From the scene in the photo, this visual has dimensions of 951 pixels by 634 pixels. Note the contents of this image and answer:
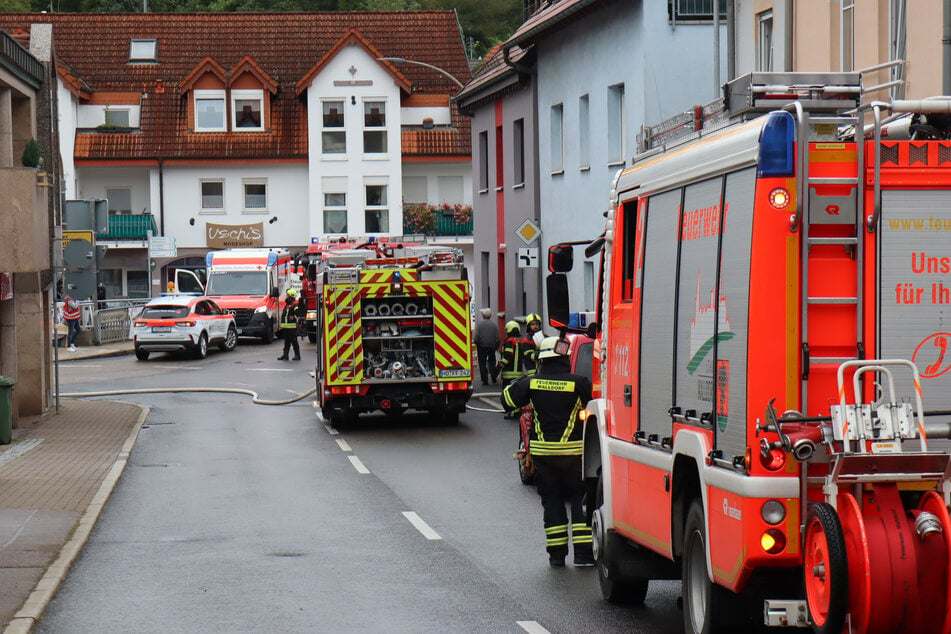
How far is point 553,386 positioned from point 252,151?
50.6 metres

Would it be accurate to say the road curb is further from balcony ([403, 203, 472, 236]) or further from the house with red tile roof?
the house with red tile roof

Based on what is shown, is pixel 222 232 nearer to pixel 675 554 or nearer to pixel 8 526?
pixel 8 526

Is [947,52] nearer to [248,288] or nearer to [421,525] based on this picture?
[421,525]

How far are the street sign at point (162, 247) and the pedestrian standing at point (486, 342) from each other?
1097 inches

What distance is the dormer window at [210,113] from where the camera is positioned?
200 feet

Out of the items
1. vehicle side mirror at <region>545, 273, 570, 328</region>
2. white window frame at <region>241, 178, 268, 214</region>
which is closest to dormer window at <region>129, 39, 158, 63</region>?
white window frame at <region>241, 178, 268, 214</region>

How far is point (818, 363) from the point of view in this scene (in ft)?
22.0

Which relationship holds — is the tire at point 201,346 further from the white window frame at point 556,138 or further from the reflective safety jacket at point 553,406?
the reflective safety jacket at point 553,406

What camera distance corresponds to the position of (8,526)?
44.9 feet

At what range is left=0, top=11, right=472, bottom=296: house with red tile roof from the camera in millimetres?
60250

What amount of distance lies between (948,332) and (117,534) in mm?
8948

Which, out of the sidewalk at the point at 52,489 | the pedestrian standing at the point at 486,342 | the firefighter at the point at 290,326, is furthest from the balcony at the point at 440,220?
the sidewalk at the point at 52,489

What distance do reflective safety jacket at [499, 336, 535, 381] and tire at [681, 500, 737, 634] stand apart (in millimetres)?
16517

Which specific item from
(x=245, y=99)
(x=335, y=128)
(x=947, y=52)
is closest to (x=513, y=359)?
(x=947, y=52)
